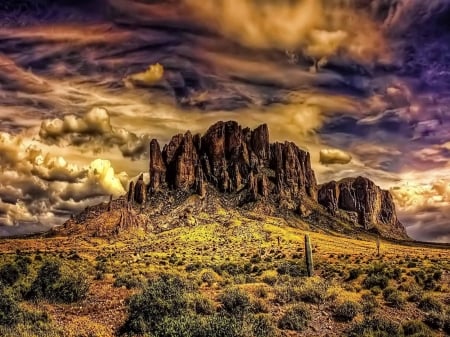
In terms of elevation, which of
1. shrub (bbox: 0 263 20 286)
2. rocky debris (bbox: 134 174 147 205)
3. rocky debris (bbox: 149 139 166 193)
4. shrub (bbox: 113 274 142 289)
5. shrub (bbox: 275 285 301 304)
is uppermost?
rocky debris (bbox: 149 139 166 193)

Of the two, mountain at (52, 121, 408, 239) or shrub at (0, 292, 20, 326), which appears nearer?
shrub at (0, 292, 20, 326)

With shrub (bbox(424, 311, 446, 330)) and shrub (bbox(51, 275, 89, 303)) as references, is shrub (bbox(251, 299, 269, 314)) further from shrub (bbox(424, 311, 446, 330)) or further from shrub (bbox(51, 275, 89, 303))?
shrub (bbox(51, 275, 89, 303))

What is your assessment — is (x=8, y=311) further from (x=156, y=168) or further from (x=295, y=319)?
(x=156, y=168)

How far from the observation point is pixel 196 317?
15.3 meters

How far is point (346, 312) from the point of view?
1773cm

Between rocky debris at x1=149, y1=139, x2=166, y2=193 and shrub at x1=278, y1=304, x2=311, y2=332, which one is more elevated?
rocky debris at x1=149, y1=139, x2=166, y2=193

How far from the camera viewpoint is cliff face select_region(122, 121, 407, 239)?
157250mm

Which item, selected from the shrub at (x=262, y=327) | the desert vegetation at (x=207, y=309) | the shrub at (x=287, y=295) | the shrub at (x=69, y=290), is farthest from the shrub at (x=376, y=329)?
the shrub at (x=69, y=290)

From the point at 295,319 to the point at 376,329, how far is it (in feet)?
9.78

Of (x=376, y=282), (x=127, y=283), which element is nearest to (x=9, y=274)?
(x=127, y=283)

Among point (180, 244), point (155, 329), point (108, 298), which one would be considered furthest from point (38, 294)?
point (180, 244)

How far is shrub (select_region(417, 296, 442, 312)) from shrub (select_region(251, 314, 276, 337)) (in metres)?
8.76

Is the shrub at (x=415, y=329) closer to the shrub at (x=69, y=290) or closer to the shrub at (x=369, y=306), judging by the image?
the shrub at (x=369, y=306)

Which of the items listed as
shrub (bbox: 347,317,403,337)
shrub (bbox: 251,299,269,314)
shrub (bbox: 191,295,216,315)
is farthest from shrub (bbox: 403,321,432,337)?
shrub (bbox: 191,295,216,315)
